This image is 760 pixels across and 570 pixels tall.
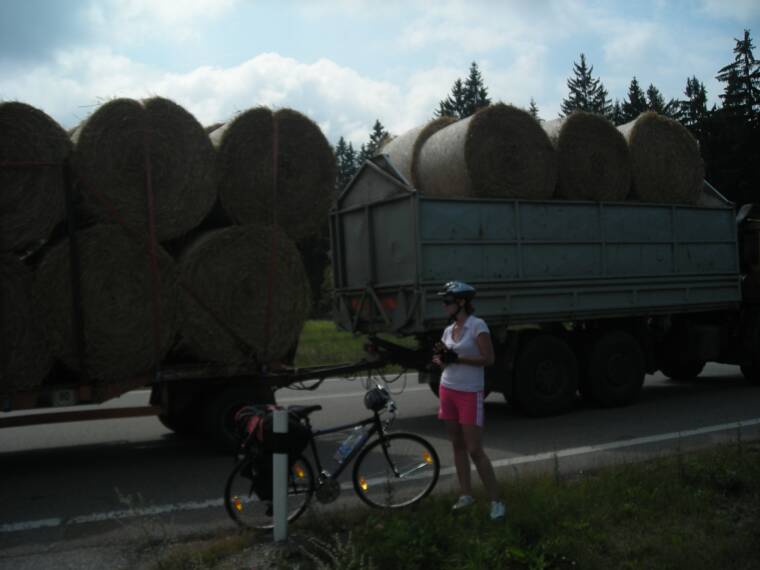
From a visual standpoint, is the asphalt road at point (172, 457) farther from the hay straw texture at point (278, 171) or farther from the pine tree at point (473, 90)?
the pine tree at point (473, 90)

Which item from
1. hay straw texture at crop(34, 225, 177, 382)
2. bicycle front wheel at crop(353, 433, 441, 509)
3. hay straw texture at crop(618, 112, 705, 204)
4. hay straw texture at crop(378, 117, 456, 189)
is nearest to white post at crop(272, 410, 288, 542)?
bicycle front wheel at crop(353, 433, 441, 509)

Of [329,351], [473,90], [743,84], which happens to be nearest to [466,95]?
[473,90]

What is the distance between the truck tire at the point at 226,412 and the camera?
299 inches

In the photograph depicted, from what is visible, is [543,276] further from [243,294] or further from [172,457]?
[172,457]

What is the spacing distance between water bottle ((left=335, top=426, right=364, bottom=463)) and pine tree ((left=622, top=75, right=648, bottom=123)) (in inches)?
2477

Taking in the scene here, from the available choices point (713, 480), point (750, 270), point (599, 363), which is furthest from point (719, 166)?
point (713, 480)

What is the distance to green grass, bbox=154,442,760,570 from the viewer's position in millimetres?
4375

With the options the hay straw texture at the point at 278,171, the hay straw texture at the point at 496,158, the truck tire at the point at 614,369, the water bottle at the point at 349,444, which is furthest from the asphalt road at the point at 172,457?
the hay straw texture at the point at 496,158

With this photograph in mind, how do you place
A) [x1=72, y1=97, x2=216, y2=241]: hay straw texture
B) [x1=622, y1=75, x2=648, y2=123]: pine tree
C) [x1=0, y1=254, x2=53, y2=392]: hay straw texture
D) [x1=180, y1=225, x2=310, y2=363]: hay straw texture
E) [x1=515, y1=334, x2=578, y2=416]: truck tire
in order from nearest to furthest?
1. [x1=0, y1=254, x2=53, y2=392]: hay straw texture
2. [x1=72, y1=97, x2=216, y2=241]: hay straw texture
3. [x1=180, y1=225, x2=310, y2=363]: hay straw texture
4. [x1=515, y1=334, x2=578, y2=416]: truck tire
5. [x1=622, y1=75, x2=648, y2=123]: pine tree

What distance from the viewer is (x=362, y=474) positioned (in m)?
5.50

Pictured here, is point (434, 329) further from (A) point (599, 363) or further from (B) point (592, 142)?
(B) point (592, 142)

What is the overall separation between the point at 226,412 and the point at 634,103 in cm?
6437

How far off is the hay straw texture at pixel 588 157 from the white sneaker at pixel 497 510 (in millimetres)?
5522

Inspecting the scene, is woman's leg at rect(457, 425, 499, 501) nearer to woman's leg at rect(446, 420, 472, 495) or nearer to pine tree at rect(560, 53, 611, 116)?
woman's leg at rect(446, 420, 472, 495)
